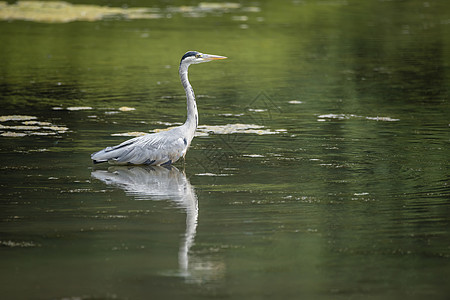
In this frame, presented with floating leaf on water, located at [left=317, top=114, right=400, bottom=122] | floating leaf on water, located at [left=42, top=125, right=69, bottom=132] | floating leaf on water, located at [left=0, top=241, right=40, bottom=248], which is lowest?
floating leaf on water, located at [left=317, top=114, right=400, bottom=122]

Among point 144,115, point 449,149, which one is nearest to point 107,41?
point 144,115

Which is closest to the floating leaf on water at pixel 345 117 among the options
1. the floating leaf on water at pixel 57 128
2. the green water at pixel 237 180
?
the green water at pixel 237 180

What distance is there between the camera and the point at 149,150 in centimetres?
934

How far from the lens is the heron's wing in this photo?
929cm

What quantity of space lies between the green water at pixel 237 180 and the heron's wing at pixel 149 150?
146 mm

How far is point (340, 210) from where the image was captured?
24.2 ft

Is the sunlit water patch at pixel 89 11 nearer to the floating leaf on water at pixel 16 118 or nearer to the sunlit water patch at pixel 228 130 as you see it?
the floating leaf on water at pixel 16 118

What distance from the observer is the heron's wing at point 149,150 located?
929 cm

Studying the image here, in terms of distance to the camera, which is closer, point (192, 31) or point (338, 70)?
point (338, 70)

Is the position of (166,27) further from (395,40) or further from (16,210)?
(16,210)

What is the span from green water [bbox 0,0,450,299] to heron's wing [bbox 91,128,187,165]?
146mm

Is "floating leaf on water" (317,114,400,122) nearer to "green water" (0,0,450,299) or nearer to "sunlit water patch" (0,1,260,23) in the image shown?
"green water" (0,0,450,299)

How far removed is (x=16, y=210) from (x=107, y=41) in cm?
1421

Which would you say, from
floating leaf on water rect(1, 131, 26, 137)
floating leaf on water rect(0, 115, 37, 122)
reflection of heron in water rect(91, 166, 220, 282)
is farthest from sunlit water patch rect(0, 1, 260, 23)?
reflection of heron in water rect(91, 166, 220, 282)
